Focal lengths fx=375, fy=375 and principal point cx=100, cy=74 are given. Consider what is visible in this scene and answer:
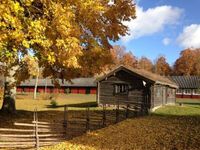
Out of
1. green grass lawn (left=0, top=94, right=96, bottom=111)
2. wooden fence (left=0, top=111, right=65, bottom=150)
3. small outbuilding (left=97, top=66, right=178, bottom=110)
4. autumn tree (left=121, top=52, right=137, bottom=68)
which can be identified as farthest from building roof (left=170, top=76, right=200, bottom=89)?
wooden fence (left=0, top=111, right=65, bottom=150)

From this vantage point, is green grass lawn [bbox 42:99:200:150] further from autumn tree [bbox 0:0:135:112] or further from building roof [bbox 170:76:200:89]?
building roof [bbox 170:76:200:89]

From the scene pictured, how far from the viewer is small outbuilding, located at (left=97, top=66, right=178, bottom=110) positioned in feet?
127

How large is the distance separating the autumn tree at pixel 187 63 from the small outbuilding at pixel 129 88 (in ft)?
232

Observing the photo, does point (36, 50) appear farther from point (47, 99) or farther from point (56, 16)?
point (47, 99)

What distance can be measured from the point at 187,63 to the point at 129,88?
78.3 meters

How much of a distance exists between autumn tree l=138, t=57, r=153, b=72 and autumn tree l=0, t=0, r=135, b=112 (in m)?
114

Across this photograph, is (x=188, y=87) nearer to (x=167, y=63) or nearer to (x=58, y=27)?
(x=167, y=63)

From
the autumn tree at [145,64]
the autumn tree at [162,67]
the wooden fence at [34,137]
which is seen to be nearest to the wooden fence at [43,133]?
the wooden fence at [34,137]

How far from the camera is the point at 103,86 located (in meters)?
42.2

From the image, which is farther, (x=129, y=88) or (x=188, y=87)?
(x=188, y=87)

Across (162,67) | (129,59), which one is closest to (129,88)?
(129,59)

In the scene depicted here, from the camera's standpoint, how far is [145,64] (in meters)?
136

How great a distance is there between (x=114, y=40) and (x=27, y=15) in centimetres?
493

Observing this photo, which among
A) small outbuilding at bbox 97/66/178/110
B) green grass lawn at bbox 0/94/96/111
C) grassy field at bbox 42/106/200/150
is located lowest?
grassy field at bbox 42/106/200/150
